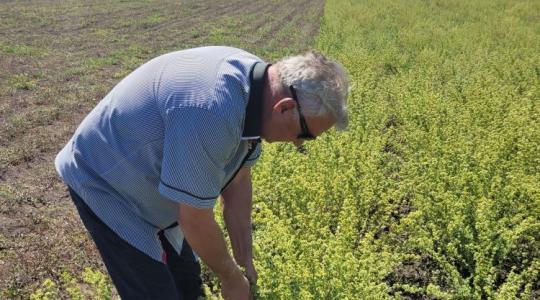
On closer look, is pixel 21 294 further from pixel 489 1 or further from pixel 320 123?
pixel 489 1

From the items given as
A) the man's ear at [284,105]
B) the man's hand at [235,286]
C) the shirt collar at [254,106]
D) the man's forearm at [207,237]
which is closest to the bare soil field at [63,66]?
the man's hand at [235,286]

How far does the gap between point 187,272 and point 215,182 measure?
3.49 ft

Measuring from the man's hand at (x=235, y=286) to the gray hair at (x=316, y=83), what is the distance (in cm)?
75

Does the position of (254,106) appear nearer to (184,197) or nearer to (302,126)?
(302,126)

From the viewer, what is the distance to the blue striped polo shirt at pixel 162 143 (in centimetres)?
181

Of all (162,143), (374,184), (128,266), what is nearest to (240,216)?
(128,266)

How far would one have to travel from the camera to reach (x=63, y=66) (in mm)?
11242

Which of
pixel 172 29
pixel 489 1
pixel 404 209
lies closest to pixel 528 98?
pixel 404 209

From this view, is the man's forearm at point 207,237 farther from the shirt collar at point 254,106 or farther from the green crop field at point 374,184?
the green crop field at point 374,184

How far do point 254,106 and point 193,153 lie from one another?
0.93 ft

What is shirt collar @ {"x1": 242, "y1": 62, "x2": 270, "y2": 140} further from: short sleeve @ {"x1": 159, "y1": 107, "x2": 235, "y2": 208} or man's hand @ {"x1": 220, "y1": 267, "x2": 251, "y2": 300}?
man's hand @ {"x1": 220, "y1": 267, "x2": 251, "y2": 300}

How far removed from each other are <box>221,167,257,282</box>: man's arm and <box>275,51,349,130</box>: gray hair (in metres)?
0.79

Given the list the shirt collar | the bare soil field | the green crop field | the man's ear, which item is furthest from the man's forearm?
the bare soil field

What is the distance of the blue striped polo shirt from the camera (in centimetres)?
181
